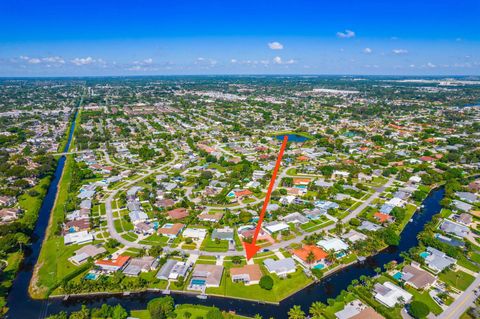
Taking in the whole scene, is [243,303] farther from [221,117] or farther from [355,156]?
[221,117]

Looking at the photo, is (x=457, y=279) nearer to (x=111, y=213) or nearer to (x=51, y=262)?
(x=51, y=262)

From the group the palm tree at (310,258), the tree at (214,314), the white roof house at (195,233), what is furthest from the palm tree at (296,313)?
the white roof house at (195,233)

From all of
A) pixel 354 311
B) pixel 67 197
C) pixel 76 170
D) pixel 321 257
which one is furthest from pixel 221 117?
pixel 354 311

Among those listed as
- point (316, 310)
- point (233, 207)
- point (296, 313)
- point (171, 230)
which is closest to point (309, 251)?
point (316, 310)

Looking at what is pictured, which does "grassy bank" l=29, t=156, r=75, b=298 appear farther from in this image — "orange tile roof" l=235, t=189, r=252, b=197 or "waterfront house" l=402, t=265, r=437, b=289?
"waterfront house" l=402, t=265, r=437, b=289

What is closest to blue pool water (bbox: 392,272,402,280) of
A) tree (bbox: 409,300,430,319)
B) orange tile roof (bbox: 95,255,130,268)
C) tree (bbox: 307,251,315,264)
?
tree (bbox: 409,300,430,319)
